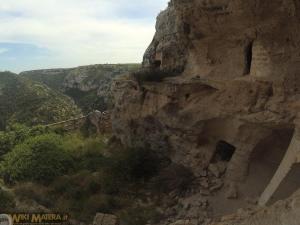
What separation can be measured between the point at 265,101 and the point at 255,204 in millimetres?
2709

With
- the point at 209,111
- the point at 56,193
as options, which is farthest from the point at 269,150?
the point at 56,193

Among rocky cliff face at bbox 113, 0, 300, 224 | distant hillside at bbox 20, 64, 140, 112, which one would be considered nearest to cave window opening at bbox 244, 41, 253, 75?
rocky cliff face at bbox 113, 0, 300, 224

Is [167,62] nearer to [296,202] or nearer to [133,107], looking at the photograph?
[133,107]

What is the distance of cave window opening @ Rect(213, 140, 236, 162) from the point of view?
43.6 ft

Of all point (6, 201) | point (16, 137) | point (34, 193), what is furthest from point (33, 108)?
point (6, 201)

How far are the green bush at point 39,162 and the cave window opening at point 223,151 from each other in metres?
5.50

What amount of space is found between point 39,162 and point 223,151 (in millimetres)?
6513

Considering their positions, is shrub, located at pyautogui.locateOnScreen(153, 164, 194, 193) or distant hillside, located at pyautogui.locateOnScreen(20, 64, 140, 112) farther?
distant hillside, located at pyautogui.locateOnScreen(20, 64, 140, 112)

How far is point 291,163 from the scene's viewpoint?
33.1 feet

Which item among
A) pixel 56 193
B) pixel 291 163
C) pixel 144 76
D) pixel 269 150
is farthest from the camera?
pixel 144 76

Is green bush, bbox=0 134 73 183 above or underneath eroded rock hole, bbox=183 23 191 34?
underneath

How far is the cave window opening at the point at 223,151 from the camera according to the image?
1328cm

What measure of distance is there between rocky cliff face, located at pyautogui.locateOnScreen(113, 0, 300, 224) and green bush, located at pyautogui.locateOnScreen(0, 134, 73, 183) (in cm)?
278

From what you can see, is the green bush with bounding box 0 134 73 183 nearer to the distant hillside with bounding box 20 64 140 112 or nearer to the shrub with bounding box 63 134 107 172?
the shrub with bounding box 63 134 107 172
